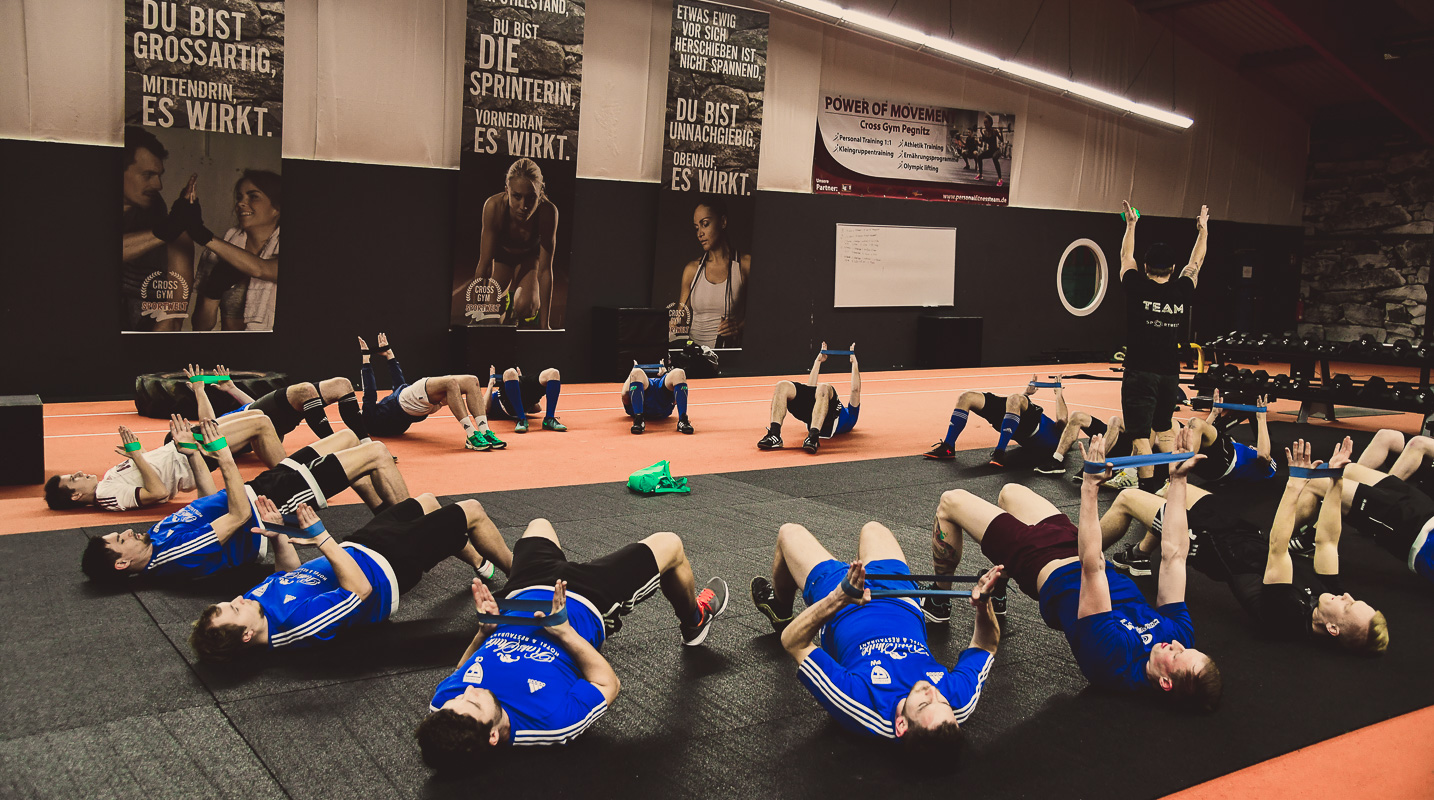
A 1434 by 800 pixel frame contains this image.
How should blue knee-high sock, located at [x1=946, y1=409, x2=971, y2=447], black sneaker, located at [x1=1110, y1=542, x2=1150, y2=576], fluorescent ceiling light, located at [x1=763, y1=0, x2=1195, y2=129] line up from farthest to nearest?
fluorescent ceiling light, located at [x1=763, y1=0, x2=1195, y2=129] → blue knee-high sock, located at [x1=946, y1=409, x2=971, y2=447] → black sneaker, located at [x1=1110, y1=542, x2=1150, y2=576]

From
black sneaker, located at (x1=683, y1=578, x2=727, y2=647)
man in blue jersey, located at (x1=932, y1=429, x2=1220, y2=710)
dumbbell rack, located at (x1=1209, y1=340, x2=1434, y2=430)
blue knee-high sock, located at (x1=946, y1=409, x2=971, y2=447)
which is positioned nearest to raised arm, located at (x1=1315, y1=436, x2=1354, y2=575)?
man in blue jersey, located at (x1=932, y1=429, x2=1220, y2=710)

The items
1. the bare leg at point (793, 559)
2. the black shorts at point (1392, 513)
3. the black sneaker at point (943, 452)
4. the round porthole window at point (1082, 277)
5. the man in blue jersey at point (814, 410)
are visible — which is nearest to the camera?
the bare leg at point (793, 559)

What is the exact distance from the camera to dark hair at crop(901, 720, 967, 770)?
8.71ft

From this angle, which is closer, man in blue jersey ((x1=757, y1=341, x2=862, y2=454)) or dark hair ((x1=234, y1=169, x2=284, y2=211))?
man in blue jersey ((x1=757, y1=341, x2=862, y2=454))

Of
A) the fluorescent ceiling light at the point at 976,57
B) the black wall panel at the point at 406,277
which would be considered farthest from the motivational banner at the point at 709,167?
the fluorescent ceiling light at the point at 976,57

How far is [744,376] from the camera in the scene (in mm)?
12383

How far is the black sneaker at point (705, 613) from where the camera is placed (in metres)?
3.66

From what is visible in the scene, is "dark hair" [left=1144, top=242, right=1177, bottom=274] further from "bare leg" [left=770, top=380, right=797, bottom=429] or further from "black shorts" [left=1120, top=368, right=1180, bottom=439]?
"bare leg" [left=770, top=380, right=797, bottom=429]

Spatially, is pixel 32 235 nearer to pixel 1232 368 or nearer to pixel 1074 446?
pixel 1074 446

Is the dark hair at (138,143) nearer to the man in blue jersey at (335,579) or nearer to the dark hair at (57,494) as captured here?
the dark hair at (57,494)

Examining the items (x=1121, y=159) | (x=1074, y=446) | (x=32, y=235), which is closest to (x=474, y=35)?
(x=32, y=235)

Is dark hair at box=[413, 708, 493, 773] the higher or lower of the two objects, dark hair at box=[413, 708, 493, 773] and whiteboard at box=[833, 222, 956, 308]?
the lower

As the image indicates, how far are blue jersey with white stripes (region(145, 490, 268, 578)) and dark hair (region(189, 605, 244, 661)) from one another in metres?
0.90

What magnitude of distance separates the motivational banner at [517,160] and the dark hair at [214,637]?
7295 mm
